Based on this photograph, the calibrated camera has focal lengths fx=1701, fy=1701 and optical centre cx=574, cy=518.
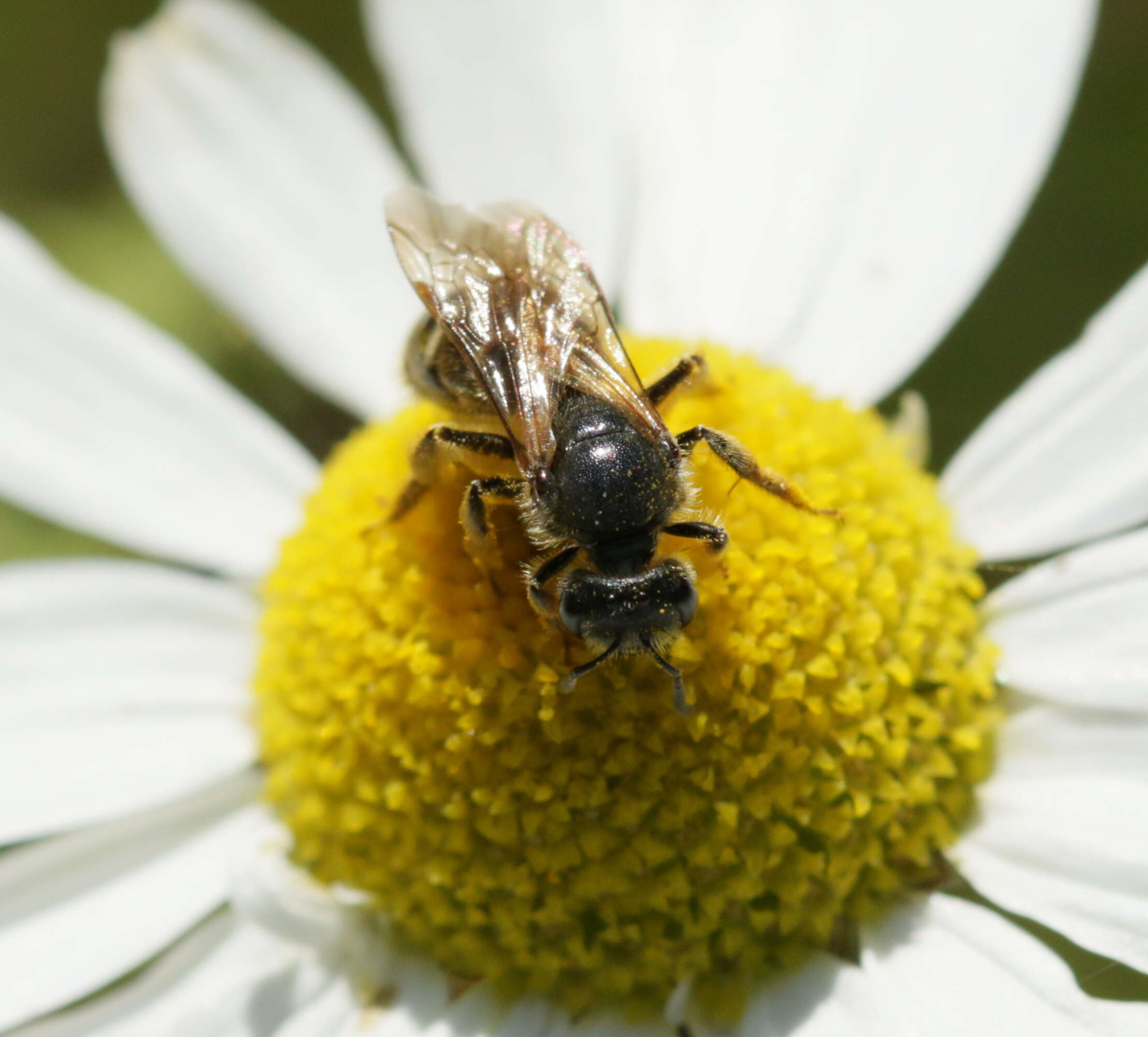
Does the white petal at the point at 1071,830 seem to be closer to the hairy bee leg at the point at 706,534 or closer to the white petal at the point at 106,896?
the hairy bee leg at the point at 706,534

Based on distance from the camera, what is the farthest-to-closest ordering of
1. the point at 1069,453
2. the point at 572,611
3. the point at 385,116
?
1. the point at 385,116
2. the point at 1069,453
3. the point at 572,611

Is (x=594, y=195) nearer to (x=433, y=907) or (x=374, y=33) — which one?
(x=374, y=33)

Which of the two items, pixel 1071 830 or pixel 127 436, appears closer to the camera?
pixel 1071 830

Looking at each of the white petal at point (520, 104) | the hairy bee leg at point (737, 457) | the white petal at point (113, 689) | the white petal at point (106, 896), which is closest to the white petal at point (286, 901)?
the white petal at point (106, 896)

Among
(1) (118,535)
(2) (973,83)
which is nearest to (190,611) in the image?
(1) (118,535)

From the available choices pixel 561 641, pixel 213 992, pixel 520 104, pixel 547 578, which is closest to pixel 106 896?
pixel 213 992

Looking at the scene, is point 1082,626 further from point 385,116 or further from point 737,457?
point 385,116
